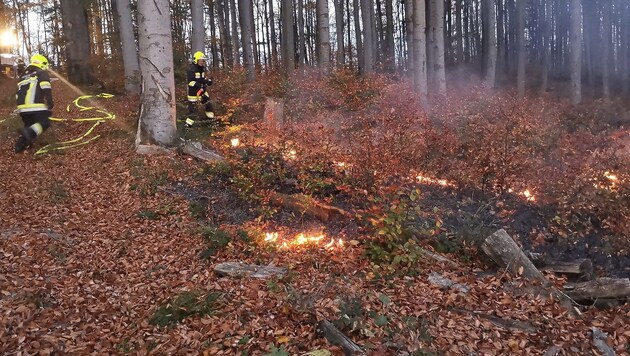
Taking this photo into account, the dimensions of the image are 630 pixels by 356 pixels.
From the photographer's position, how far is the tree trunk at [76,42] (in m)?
15.4

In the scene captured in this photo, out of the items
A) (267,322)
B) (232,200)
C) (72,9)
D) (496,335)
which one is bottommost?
(496,335)

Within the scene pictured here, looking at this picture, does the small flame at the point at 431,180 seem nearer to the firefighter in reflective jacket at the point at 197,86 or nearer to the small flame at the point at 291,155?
the small flame at the point at 291,155

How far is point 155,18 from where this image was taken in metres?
8.68

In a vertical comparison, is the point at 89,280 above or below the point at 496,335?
above

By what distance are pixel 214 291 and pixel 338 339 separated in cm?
155

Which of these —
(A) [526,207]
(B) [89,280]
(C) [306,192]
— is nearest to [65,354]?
(B) [89,280]

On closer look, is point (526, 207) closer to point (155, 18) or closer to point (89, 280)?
point (89, 280)

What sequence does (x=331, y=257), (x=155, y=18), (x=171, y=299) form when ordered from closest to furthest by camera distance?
(x=171, y=299) < (x=331, y=257) < (x=155, y=18)

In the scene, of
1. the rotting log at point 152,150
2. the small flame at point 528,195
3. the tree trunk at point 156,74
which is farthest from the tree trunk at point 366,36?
the small flame at point 528,195

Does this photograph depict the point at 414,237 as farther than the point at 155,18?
No

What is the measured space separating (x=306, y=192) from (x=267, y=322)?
127 inches

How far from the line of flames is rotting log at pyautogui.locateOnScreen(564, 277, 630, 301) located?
9.03 feet

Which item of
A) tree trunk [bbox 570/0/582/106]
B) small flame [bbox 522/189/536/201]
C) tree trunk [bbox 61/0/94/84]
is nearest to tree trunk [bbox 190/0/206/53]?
tree trunk [bbox 61/0/94/84]

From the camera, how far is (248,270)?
5.17m
